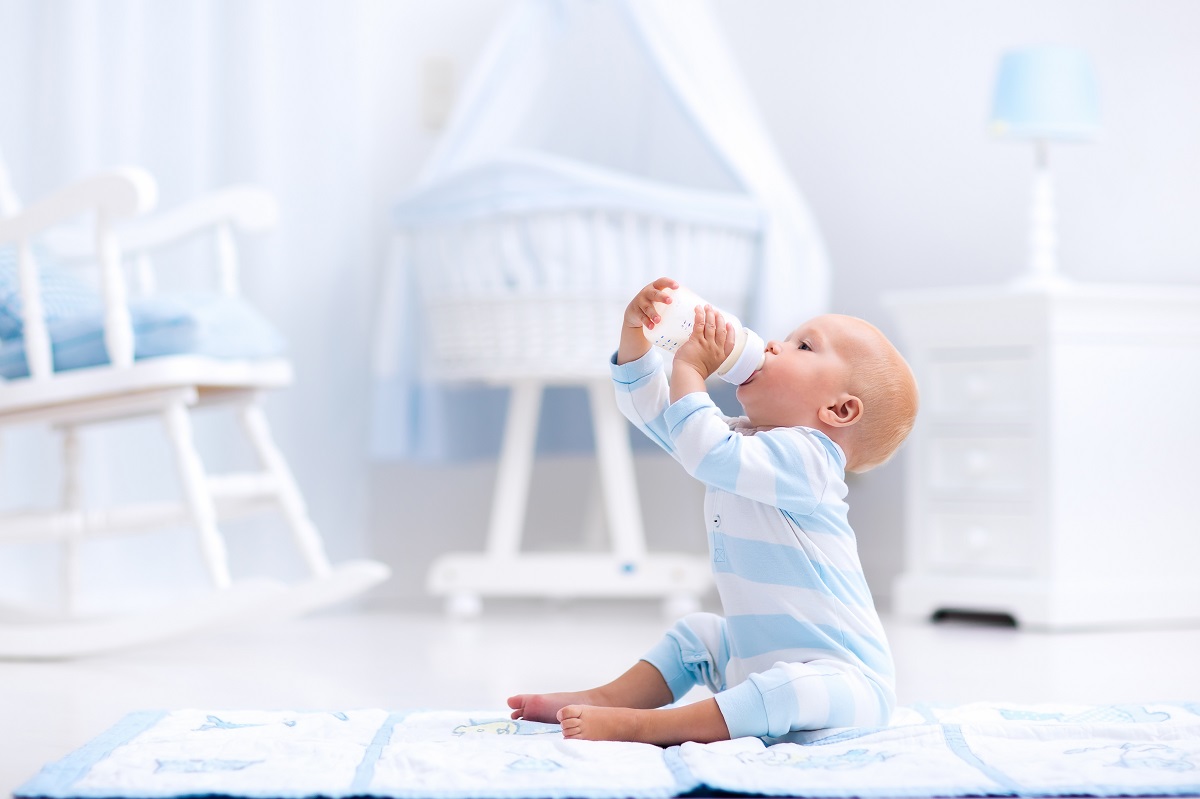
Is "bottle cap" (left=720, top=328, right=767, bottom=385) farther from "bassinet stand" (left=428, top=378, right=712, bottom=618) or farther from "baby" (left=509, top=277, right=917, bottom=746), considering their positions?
"bassinet stand" (left=428, top=378, right=712, bottom=618)

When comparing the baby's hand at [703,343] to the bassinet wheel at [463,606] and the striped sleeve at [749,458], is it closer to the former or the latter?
Answer: the striped sleeve at [749,458]

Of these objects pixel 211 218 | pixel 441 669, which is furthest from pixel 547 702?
pixel 211 218

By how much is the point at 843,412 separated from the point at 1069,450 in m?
1.17

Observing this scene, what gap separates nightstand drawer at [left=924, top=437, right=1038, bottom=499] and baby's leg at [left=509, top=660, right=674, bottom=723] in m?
1.21

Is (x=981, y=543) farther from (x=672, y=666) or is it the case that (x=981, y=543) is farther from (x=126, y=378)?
(x=126, y=378)

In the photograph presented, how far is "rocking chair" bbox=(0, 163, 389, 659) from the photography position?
1741 millimetres

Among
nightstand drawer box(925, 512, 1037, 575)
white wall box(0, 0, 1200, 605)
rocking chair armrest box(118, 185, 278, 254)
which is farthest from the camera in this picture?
white wall box(0, 0, 1200, 605)

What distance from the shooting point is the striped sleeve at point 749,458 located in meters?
1.09

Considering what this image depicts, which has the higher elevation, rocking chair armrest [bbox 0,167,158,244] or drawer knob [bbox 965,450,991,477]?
rocking chair armrest [bbox 0,167,158,244]

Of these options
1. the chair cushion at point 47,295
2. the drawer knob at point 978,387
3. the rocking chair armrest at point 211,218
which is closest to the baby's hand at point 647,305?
the chair cushion at point 47,295

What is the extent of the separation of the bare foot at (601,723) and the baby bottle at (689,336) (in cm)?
30

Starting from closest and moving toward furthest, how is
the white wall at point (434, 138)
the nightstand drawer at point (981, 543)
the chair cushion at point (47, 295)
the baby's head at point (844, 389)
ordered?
the baby's head at point (844, 389) → the chair cushion at point (47, 295) → the nightstand drawer at point (981, 543) → the white wall at point (434, 138)

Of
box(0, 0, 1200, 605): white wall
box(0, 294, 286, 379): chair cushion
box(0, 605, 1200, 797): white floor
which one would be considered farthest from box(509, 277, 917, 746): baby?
box(0, 0, 1200, 605): white wall

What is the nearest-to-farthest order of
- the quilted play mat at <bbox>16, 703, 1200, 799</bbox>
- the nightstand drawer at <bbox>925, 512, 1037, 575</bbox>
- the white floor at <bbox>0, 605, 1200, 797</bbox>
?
1. the quilted play mat at <bbox>16, 703, 1200, 799</bbox>
2. the white floor at <bbox>0, 605, 1200, 797</bbox>
3. the nightstand drawer at <bbox>925, 512, 1037, 575</bbox>
